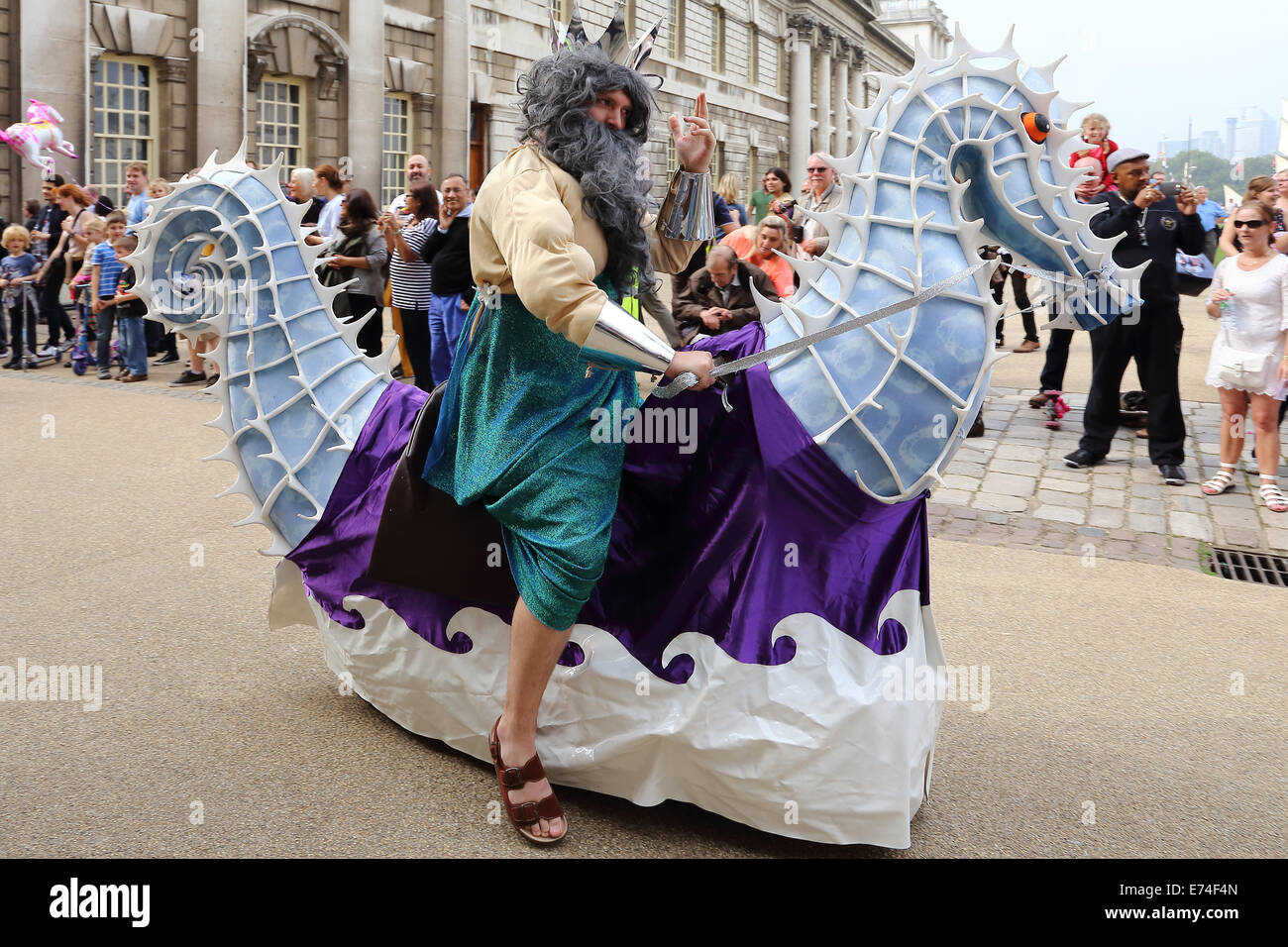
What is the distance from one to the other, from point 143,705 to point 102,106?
13388 mm

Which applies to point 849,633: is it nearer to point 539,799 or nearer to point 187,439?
point 539,799

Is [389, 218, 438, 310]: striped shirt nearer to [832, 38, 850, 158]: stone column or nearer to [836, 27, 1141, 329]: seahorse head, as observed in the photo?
[836, 27, 1141, 329]: seahorse head

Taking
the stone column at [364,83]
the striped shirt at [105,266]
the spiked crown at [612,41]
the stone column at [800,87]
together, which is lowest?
the spiked crown at [612,41]

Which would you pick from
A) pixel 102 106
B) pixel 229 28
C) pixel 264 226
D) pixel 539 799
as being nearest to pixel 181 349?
pixel 102 106

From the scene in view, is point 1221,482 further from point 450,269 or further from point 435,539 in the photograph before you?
point 435,539

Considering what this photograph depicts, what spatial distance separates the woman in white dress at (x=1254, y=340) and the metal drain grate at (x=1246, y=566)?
89 cm

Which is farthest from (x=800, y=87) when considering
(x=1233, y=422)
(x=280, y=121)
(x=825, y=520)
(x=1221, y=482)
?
(x=825, y=520)

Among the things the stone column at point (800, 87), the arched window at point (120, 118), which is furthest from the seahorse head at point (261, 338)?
the stone column at point (800, 87)

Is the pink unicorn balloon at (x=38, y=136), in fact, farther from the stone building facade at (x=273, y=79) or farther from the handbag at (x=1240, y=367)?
the handbag at (x=1240, y=367)

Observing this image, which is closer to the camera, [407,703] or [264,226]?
[407,703]

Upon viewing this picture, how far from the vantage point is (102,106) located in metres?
14.7

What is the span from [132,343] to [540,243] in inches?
358

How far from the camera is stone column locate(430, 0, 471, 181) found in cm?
1939

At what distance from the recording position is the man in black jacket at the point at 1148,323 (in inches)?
283
